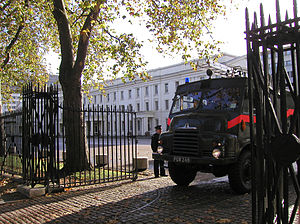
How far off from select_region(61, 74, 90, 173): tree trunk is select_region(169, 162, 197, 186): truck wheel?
3363 millimetres

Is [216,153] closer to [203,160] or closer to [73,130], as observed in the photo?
[203,160]

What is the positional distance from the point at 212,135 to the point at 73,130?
17.4 ft

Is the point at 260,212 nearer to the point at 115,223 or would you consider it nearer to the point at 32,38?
the point at 115,223

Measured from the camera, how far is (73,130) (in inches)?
419

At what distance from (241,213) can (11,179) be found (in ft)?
26.2

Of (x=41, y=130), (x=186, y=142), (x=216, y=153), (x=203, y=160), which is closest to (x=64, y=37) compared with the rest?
(x=41, y=130)

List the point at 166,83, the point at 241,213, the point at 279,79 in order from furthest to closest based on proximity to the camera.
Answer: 1. the point at 166,83
2. the point at 241,213
3. the point at 279,79

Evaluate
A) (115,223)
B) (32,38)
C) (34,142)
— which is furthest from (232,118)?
(32,38)

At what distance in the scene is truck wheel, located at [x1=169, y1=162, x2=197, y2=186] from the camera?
28.0ft

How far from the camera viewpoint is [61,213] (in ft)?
20.7

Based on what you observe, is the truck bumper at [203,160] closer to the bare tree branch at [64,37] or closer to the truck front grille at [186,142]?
the truck front grille at [186,142]

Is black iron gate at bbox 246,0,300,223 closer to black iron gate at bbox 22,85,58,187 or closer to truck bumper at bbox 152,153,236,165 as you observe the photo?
truck bumper at bbox 152,153,236,165

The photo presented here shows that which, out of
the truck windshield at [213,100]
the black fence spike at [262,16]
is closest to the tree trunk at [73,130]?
the truck windshield at [213,100]

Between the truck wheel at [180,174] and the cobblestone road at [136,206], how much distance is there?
212 millimetres
